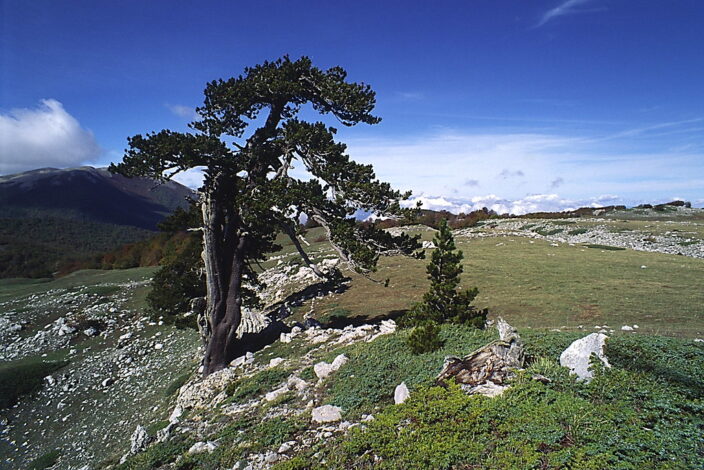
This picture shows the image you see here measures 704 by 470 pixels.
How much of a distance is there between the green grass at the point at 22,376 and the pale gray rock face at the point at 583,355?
75.6 ft

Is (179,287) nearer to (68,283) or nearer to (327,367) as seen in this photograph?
(327,367)

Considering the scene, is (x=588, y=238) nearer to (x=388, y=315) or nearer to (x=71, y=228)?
(x=388, y=315)

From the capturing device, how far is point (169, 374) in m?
17.8

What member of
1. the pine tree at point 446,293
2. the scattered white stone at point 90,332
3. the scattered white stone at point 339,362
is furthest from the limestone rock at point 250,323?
the scattered white stone at point 90,332

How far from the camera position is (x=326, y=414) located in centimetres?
793

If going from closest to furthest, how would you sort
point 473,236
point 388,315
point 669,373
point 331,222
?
1. point 669,373
2. point 331,222
3. point 388,315
4. point 473,236

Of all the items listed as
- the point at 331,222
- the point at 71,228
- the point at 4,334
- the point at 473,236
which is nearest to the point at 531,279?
the point at 331,222

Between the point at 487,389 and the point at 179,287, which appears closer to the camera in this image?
the point at 487,389

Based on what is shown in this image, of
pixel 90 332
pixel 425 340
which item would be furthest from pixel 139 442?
pixel 90 332

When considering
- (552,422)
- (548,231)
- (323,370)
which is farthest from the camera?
(548,231)

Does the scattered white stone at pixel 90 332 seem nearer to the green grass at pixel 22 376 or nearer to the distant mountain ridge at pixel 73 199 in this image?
the green grass at pixel 22 376

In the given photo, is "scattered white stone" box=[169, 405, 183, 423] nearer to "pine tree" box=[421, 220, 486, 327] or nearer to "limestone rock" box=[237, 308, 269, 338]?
"limestone rock" box=[237, 308, 269, 338]

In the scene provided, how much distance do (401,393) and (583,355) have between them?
3889 mm

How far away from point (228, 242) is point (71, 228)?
5536 inches
